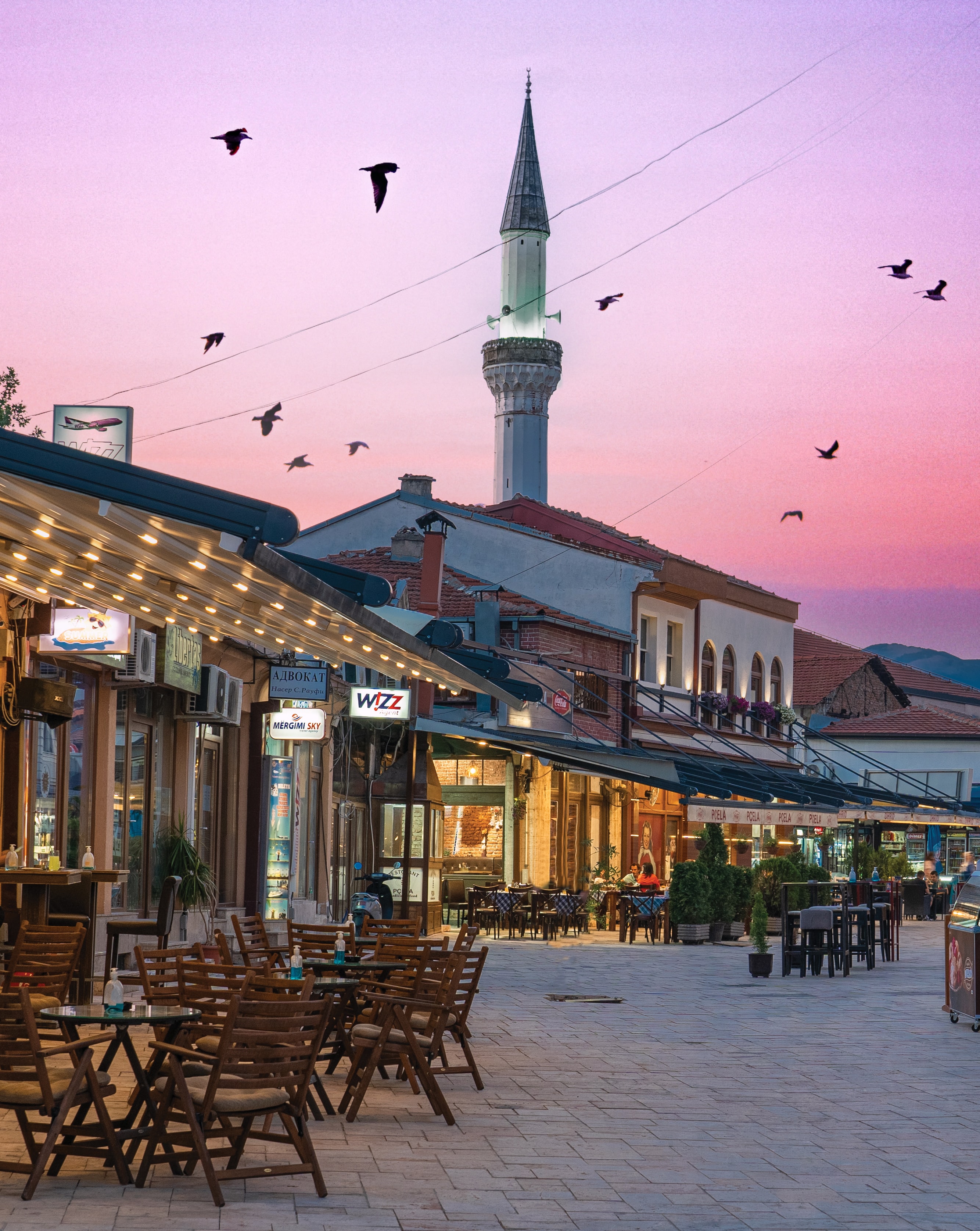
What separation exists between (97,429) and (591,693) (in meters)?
17.8

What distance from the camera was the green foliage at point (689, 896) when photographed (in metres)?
26.9

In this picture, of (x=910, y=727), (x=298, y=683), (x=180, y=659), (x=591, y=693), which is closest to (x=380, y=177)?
(x=180, y=659)

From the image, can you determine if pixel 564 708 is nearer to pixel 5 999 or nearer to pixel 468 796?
pixel 468 796

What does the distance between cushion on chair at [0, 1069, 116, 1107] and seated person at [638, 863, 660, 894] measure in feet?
70.1

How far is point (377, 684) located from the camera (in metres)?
→ 27.5

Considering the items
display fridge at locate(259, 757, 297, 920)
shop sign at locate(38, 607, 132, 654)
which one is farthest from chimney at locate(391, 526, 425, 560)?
shop sign at locate(38, 607, 132, 654)

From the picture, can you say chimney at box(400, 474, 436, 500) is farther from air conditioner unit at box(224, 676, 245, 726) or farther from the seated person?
air conditioner unit at box(224, 676, 245, 726)

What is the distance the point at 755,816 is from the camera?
95.0 feet

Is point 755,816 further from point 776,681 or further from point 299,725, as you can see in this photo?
point 776,681

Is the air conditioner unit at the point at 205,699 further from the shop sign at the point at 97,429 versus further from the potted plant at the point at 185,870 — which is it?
the shop sign at the point at 97,429

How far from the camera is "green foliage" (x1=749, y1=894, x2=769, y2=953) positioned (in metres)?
20.0

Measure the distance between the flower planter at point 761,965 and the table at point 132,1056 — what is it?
1319 centimetres

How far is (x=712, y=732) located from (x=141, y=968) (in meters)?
30.5

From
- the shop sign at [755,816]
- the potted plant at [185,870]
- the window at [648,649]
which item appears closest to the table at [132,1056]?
the potted plant at [185,870]
